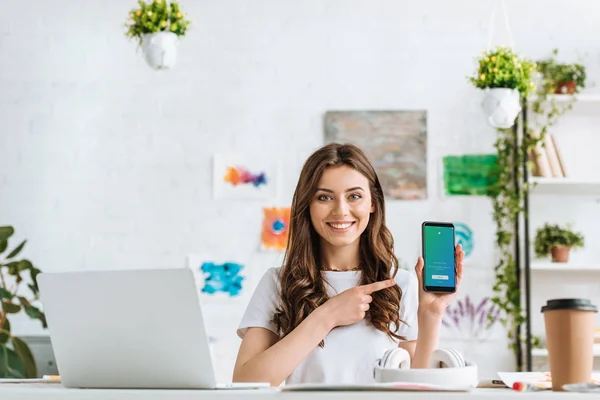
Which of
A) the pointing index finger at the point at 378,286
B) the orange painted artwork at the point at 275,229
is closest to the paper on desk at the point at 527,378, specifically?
the pointing index finger at the point at 378,286

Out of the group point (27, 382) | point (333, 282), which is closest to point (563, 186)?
point (333, 282)

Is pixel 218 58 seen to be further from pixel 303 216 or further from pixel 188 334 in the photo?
pixel 188 334

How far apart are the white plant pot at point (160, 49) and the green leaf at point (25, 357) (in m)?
1.27

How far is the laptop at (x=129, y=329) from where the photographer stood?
3.75ft

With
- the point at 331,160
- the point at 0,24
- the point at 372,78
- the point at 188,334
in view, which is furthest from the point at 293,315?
the point at 0,24

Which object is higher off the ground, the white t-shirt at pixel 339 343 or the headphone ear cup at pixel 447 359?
the headphone ear cup at pixel 447 359

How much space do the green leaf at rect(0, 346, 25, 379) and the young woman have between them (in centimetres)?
172

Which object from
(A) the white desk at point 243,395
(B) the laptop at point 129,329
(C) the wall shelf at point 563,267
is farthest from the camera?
(C) the wall shelf at point 563,267

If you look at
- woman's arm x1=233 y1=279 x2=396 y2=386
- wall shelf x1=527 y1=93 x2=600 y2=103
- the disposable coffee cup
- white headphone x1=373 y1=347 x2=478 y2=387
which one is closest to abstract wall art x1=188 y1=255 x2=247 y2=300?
wall shelf x1=527 y1=93 x2=600 y2=103

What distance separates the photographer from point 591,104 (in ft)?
12.1

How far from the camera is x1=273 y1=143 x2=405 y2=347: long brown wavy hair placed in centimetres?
192

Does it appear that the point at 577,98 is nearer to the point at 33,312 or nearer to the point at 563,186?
the point at 563,186

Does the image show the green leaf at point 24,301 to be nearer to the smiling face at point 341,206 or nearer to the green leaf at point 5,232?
the green leaf at point 5,232

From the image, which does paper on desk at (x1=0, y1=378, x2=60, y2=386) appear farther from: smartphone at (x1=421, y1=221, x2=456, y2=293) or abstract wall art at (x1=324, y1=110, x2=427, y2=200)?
abstract wall art at (x1=324, y1=110, x2=427, y2=200)
